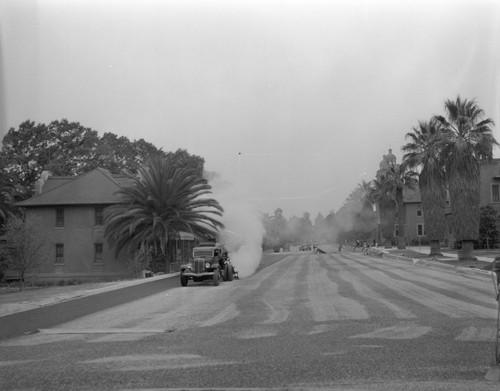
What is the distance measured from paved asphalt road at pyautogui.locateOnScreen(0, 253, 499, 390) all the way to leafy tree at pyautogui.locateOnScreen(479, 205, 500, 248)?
39.2 meters

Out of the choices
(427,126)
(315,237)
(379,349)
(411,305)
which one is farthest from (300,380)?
(315,237)

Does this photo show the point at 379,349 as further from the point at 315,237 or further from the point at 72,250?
the point at 315,237

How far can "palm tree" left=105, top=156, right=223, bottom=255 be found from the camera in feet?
129

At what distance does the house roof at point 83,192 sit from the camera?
145ft

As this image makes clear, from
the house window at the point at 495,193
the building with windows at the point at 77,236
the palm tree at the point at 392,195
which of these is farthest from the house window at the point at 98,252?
the house window at the point at 495,193

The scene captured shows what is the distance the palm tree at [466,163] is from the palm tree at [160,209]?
1635 centimetres

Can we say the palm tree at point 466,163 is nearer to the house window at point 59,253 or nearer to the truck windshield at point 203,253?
the truck windshield at point 203,253

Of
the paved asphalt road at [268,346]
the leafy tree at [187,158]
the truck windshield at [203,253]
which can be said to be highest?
the leafy tree at [187,158]

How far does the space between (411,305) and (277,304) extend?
3715mm

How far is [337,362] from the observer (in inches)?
304

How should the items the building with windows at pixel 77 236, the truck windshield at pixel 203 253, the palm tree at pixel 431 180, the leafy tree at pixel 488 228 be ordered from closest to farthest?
the truck windshield at pixel 203 253 < the palm tree at pixel 431 180 < the building with windows at pixel 77 236 < the leafy tree at pixel 488 228

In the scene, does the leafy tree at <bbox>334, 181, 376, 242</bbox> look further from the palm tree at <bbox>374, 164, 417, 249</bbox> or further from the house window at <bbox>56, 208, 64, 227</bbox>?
the house window at <bbox>56, 208, 64, 227</bbox>

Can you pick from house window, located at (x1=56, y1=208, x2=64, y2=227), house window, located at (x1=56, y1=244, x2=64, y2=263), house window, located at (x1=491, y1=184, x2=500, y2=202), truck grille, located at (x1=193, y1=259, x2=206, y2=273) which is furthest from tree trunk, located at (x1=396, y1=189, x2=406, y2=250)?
truck grille, located at (x1=193, y1=259, x2=206, y2=273)

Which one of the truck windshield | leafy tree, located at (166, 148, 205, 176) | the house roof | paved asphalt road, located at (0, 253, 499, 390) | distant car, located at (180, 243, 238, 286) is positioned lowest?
paved asphalt road, located at (0, 253, 499, 390)
